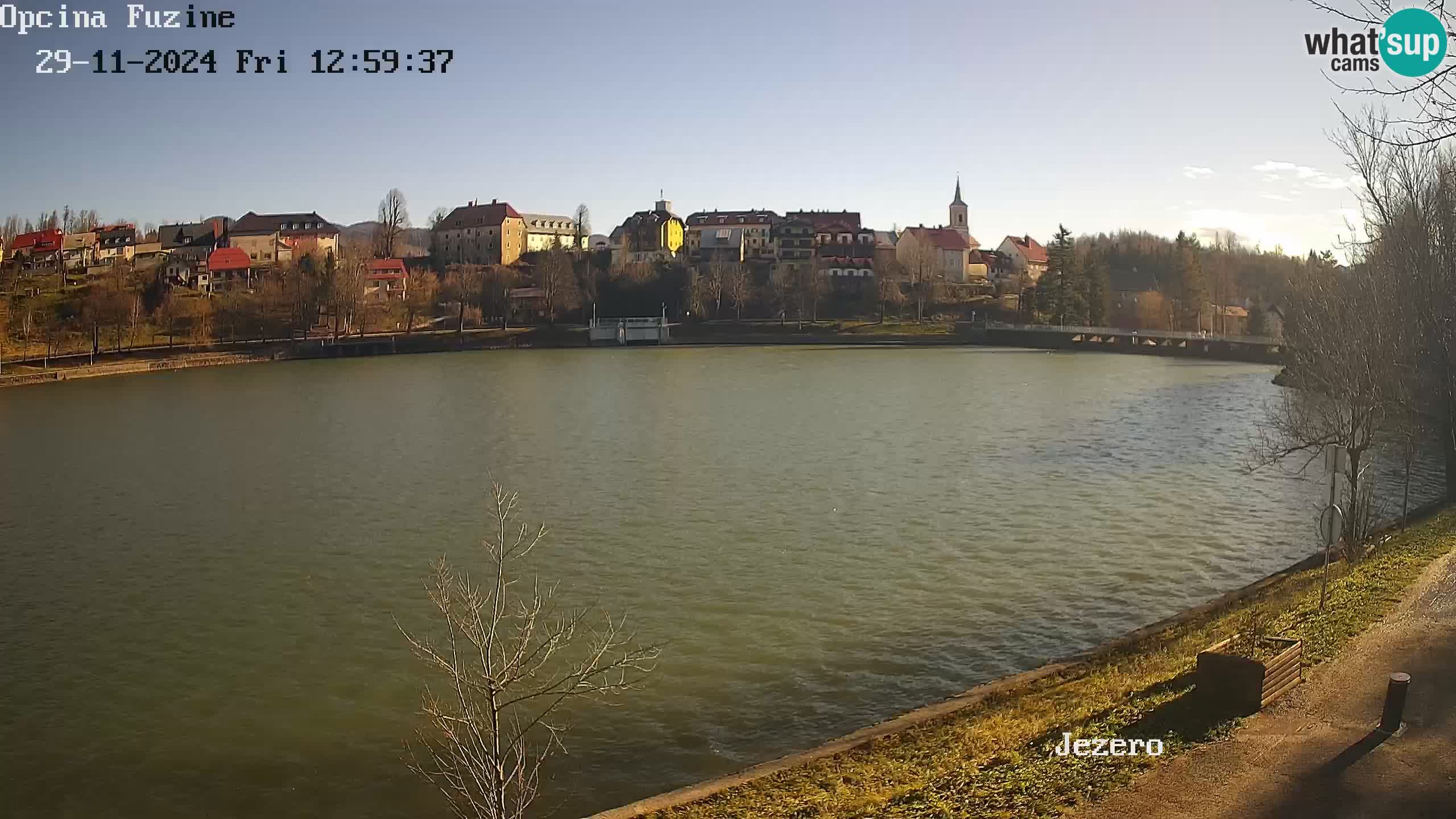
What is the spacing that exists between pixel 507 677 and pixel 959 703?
5.10m

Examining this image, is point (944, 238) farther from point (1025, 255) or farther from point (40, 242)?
point (40, 242)

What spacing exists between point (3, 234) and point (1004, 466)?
112m

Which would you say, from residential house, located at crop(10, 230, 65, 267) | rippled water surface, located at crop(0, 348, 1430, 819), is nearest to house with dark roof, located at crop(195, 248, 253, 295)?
residential house, located at crop(10, 230, 65, 267)

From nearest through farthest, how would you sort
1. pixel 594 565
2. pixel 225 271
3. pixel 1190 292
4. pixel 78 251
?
1. pixel 594 565
2. pixel 1190 292
3. pixel 225 271
4. pixel 78 251

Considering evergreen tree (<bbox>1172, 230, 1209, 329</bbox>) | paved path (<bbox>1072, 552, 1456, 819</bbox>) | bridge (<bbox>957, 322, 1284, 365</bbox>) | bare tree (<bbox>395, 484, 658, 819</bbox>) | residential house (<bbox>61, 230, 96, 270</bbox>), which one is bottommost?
bare tree (<bbox>395, 484, 658, 819</bbox>)

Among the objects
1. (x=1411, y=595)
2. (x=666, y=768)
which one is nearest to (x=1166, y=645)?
(x=1411, y=595)

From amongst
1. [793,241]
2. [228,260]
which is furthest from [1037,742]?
[793,241]

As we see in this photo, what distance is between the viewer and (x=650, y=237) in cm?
10919

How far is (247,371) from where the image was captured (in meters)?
61.0

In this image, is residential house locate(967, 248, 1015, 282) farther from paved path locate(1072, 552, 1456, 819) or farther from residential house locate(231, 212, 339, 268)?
paved path locate(1072, 552, 1456, 819)

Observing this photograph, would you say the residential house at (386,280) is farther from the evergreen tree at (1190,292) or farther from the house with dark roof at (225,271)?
the evergreen tree at (1190,292)

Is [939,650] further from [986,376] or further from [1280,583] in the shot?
[986,376]

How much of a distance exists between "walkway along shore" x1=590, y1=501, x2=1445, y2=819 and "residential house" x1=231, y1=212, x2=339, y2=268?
93405mm

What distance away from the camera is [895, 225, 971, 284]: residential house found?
96938 millimetres
